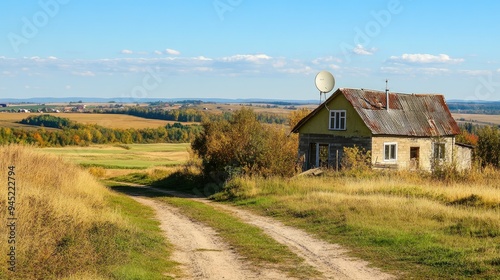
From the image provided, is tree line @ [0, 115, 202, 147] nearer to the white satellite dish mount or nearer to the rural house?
the rural house

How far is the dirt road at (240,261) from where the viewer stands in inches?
472

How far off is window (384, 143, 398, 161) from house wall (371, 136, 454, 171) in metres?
0.19

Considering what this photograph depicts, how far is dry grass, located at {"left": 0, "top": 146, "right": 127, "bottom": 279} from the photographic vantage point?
11109 mm

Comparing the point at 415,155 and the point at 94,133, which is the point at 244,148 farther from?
the point at 94,133

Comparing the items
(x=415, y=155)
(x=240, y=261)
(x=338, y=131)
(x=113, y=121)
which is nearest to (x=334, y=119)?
(x=338, y=131)

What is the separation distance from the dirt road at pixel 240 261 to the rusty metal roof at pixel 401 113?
61.1 feet

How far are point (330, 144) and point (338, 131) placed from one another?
3.33 feet

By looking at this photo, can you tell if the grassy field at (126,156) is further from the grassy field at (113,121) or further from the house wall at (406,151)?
the house wall at (406,151)

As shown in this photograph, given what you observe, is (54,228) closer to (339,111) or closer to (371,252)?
Result: (371,252)

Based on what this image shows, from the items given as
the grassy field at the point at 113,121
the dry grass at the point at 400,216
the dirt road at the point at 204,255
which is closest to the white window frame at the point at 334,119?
the dry grass at the point at 400,216

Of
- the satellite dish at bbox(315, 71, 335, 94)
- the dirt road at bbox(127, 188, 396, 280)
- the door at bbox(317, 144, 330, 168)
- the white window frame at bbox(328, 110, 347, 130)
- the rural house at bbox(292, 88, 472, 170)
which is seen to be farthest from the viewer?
the satellite dish at bbox(315, 71, 335, 94)

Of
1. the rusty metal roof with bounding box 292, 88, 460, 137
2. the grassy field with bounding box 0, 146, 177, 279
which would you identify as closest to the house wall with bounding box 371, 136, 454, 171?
the rusty metal roof with bounding box 292, 88, 460, 137

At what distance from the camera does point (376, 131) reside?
36031mm

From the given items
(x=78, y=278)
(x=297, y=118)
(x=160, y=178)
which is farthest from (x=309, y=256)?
(x=297, y=118)
